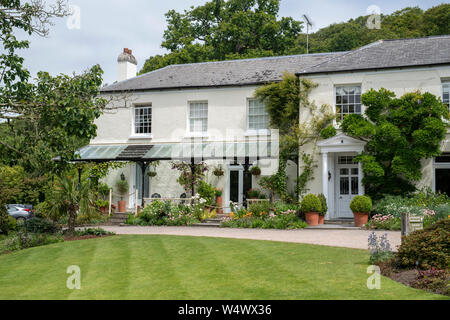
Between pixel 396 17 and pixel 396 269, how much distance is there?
39545 millimetres

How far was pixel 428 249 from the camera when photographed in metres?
8.38

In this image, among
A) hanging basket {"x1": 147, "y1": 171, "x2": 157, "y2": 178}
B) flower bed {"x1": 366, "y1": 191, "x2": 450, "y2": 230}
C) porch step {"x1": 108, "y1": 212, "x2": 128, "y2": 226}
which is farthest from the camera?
hanging basket {"x1": 147, "y1": 171, "x2": 157, "y2": 178}

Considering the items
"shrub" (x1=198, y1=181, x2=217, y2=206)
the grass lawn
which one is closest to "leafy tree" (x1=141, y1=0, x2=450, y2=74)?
"shrub" (x1=198, y1=181, x2=217, y2=206)

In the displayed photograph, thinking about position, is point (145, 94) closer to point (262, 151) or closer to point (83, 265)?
point (262, 151)

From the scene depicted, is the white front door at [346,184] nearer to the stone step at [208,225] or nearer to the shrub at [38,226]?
the stone step at [208,225]

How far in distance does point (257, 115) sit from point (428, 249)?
15.5 meters

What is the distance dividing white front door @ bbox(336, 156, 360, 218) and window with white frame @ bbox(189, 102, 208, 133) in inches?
291

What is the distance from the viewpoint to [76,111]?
9.64 m

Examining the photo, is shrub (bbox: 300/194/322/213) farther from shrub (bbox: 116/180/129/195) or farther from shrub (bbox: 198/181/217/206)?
shrub (bbox: 116/180/129/195)

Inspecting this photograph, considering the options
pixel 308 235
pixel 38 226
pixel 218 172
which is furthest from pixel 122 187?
pixel 308 235

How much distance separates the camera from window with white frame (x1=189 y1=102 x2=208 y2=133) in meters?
24.2

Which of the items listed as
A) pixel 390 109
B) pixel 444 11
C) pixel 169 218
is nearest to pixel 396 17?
pixel 444 11

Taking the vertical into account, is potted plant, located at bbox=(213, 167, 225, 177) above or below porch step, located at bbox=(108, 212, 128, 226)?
above

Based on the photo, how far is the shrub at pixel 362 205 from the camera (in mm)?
17641
